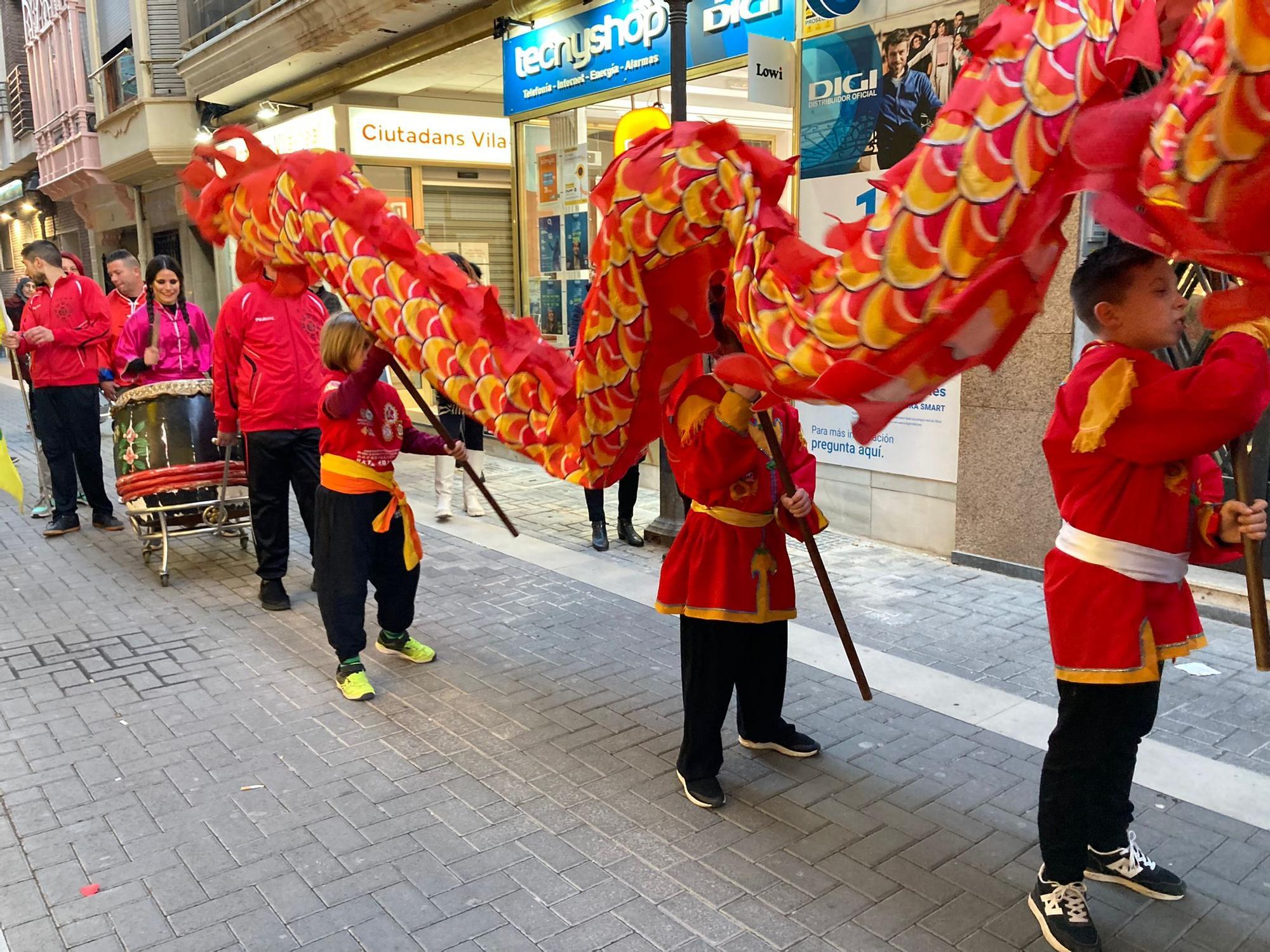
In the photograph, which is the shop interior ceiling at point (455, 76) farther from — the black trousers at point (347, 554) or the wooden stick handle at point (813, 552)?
the wooden stick handle at point (813, 552)

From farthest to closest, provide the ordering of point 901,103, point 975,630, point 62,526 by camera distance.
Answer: point 62,526 < point 901,103 < point 975,630

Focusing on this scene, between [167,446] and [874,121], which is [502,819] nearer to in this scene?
[167,446]

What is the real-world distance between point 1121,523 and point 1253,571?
0.31 meters

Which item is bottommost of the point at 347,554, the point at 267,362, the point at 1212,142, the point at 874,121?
the point at 347,554

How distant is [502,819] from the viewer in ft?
11.4

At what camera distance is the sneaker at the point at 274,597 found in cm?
593

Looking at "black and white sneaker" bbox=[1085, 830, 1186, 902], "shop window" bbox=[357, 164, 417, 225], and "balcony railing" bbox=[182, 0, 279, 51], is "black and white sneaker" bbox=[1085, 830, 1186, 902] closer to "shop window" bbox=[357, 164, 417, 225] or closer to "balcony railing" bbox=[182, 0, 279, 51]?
"shop window" bbox=[357, 164, 417, 225]

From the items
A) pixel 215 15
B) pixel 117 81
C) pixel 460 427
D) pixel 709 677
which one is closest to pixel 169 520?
pixel 460 427

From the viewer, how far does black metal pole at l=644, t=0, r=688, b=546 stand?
247 inches

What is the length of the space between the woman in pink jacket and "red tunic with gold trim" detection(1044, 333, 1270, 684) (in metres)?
6.13

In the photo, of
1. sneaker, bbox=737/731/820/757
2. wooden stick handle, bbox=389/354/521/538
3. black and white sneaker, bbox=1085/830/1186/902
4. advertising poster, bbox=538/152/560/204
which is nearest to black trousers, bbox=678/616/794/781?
sneaker, bbox=737/731/820/757

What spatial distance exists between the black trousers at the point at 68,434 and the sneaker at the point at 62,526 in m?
0.03

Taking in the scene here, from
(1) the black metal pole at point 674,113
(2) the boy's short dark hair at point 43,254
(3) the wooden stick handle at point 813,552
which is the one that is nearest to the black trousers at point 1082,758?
(3) the wooden stick handle at point 813,552

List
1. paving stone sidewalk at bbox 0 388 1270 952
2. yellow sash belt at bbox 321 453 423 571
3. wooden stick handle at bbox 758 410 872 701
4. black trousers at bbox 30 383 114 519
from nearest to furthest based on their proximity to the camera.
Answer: paving stone sidewalk at bbox 0 388 1270 952 < wooden stick handle at bbox 758 410 872 701 < yellow sash belt at bbox 321 453 423 571 < black trousers at bbox 30 383 114 519
